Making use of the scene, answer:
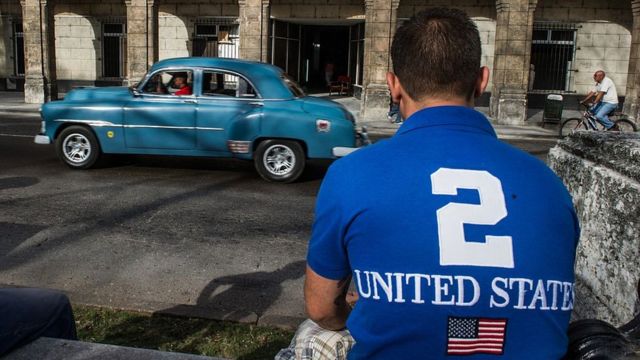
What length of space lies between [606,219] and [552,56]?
847 inches

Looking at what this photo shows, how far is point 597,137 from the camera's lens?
3.72 metres

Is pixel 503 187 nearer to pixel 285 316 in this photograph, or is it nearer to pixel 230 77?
pixel 285 316

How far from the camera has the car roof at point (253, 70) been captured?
375 inches

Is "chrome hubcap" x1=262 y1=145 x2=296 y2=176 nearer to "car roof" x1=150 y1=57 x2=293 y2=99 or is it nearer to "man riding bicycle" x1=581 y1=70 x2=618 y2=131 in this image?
"car roof" x1=150 y1=57 x2=293 y2=99

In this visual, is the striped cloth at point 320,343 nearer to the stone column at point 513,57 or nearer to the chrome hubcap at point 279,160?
the chrome hubcap at point 279,160

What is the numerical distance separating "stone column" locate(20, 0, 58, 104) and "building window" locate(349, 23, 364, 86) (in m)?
11.0

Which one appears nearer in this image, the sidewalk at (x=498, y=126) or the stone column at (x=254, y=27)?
the sidewalk at (x=498, y=126)

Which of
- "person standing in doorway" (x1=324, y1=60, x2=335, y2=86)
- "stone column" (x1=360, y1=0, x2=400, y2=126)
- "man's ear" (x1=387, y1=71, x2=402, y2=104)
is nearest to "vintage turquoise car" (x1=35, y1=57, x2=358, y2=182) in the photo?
"man's ear" (x1=387, y1=71, x2=402, y2=104)

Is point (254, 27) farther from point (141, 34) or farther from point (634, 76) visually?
point (634, 76)

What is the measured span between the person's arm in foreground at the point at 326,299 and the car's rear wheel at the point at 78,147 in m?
8.60

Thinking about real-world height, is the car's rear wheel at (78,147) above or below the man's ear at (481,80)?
below

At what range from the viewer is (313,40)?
2848 centimetres

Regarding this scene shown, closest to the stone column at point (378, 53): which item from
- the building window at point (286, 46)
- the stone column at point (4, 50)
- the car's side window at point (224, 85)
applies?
the building window at point (286, 46)

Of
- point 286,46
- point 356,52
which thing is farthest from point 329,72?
point 286,46
